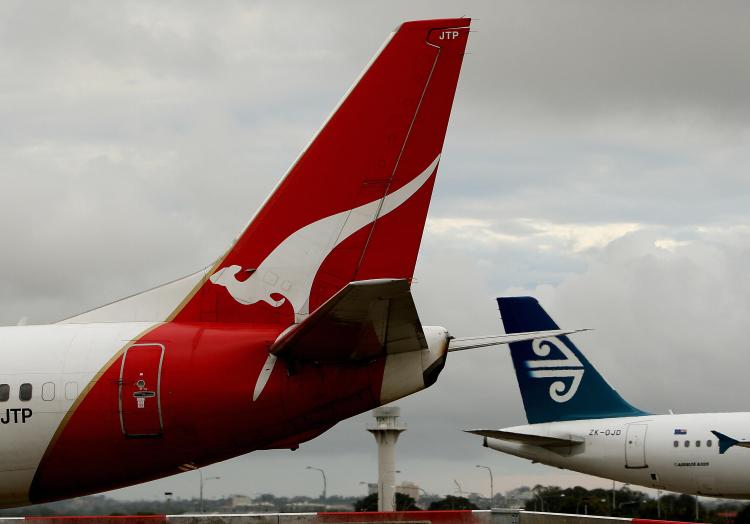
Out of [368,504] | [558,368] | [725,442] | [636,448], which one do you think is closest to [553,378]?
[558,368]

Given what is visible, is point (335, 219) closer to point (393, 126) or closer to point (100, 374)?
point (393, 126)

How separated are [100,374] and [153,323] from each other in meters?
1.25

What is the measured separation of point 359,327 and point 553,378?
33222 mm

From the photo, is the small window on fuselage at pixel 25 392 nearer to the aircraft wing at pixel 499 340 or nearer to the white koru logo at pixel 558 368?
the aircraft wing at pixel 499 340

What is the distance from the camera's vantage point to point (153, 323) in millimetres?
15719

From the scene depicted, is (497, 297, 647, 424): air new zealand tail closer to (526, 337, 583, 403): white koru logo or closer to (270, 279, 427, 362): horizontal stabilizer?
(526, 337, 583, 403): white koru logo

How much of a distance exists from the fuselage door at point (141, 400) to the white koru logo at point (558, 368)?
31968 millimetres

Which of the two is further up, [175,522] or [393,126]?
[393,126]

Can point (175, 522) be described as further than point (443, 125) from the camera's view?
Yes

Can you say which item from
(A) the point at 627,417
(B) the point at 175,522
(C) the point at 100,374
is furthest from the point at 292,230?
(A) the point at 627,417

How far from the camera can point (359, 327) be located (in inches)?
526

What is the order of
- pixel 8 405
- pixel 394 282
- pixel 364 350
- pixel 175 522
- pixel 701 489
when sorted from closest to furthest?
1. pixel 394 282
2. pixel 364 350
3. pixel 8 405
4. pixel 175 522
5. pixel 701 489

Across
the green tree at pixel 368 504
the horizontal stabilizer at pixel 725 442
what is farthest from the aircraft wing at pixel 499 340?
the green tree at pixel 368 504

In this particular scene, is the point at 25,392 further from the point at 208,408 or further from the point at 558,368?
the point at 558,368
